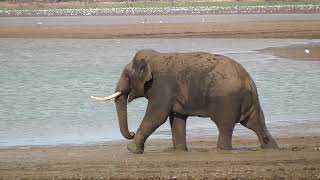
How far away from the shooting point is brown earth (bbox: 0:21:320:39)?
175 ft

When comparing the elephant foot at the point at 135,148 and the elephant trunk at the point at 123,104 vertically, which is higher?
the elephant trunk at the point at 123,104

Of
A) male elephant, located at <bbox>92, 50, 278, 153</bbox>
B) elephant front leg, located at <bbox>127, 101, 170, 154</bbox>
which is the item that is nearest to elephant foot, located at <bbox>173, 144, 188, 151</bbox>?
male elephant, located at <bbox>92, 50, 278, 153</bbox>

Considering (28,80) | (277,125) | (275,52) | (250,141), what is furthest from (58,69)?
(250,141)

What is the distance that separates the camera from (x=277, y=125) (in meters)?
19.5

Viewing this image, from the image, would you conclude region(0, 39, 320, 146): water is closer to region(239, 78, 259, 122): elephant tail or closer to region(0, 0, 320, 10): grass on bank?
region(239, 78, 259, 122): elephant tail

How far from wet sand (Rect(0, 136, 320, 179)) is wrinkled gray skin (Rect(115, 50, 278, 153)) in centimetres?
37

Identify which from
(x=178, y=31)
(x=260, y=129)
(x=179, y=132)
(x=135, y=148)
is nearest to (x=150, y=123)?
(x=135, y=148)

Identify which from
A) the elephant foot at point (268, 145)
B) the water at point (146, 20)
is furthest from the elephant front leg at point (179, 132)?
the water at point (146, 20)

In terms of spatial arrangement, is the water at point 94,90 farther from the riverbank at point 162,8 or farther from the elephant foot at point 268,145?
the riverbank at point 162,8

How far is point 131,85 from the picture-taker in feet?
49.4

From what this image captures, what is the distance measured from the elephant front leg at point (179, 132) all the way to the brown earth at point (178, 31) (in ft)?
117

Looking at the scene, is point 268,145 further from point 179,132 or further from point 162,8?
point 162,8

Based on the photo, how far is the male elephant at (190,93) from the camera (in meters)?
14.4

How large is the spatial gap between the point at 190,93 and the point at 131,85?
1061mm
